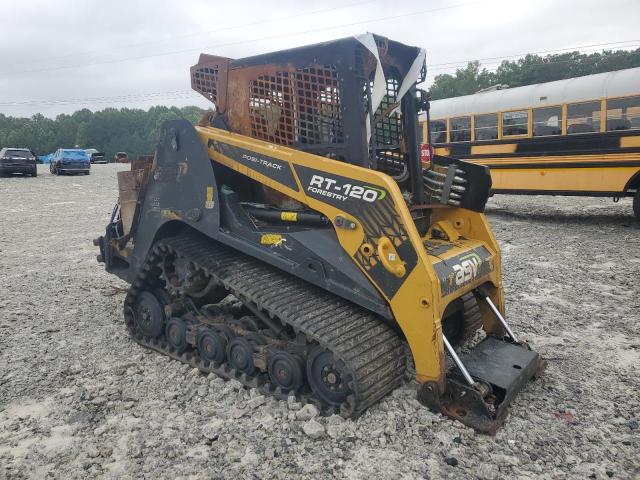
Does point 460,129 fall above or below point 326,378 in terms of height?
above

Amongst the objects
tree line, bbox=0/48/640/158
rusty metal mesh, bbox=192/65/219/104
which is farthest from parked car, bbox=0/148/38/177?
tree line, bbox=0/48/640/158

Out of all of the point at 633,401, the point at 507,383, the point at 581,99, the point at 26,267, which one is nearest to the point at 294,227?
the point at 507,383

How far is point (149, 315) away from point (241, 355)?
4.15 feet

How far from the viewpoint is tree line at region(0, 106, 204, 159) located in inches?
3184

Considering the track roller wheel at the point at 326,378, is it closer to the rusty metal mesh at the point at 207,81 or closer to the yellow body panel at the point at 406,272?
the yellow body panel at the point at 406,272

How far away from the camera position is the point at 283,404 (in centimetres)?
353

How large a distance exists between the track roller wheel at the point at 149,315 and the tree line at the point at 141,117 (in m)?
52.9

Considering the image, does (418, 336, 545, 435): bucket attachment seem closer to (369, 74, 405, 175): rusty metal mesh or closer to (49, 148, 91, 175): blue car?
(369, 74, 405, 175): rusty metal mesh

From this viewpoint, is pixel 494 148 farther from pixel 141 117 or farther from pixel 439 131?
pixel 141 117

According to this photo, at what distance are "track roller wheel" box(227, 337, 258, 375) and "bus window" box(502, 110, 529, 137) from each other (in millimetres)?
10135

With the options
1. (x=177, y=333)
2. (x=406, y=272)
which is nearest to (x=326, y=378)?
(x=406, y=272)

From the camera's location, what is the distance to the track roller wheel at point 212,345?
13.0 ft

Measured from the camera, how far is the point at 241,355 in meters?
3.82

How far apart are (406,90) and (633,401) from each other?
113 inches
